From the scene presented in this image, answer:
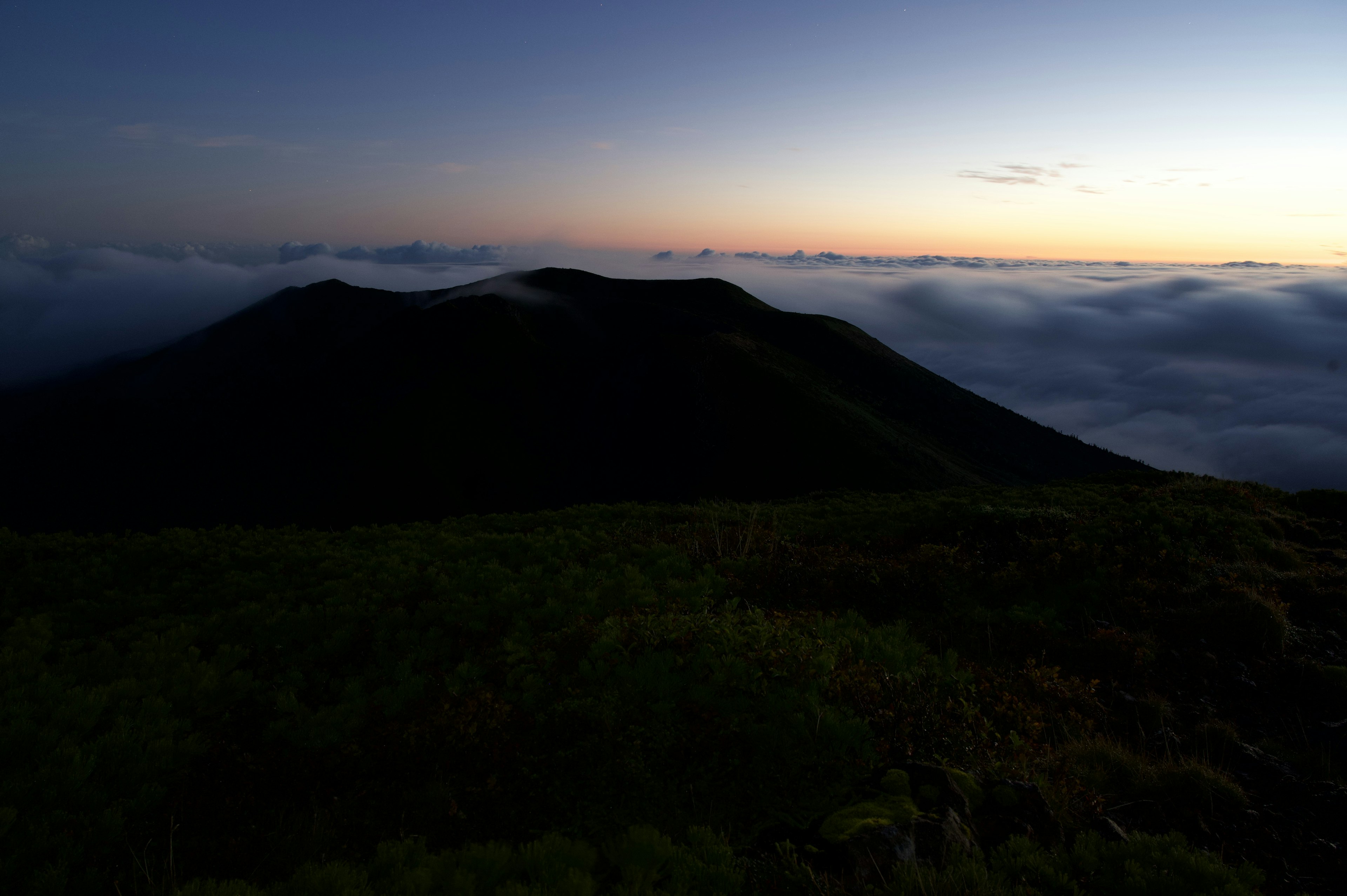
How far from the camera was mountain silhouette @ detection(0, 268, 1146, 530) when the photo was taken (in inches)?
3565

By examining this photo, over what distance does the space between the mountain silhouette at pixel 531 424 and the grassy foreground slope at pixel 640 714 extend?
61.1m

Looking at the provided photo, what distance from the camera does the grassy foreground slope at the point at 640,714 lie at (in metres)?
5.59

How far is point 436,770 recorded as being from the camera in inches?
274

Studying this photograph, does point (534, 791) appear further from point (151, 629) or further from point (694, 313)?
point (694, 313)

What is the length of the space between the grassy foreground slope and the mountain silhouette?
6113cm

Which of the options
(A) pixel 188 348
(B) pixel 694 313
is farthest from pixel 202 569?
(A) pixel 188 348

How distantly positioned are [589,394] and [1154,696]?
372ft

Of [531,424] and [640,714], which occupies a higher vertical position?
[640,714]

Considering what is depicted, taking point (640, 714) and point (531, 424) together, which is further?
point (531, 424)

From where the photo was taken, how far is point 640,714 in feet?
25.0

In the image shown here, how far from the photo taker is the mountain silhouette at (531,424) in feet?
297

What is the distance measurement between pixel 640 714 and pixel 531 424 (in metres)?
111

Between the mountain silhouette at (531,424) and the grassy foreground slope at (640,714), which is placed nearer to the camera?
the grassy foreground slope at (640,714)

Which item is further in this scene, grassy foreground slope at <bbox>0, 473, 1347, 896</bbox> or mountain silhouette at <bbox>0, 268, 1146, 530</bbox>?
mountain silhouette at <bbox>0, 268, 1146, 530</bbox>
